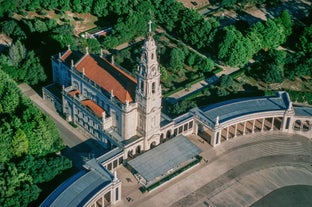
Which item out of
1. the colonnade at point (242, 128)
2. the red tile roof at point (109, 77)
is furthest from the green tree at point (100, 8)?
the colonnade at point (242, 128)

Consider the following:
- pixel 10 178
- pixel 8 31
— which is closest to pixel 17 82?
pixel 8 31

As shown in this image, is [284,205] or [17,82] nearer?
[284,205]

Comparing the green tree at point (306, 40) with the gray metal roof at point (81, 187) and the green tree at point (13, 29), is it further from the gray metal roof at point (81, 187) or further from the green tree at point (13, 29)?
A: the green tree at point (13, 29)

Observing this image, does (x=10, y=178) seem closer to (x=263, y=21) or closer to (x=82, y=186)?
(x=82, y=186)

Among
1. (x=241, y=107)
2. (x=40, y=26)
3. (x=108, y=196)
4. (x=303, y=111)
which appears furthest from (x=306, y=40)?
(x=108, y=196)

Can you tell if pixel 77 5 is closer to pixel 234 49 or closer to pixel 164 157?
pixel 234 49
